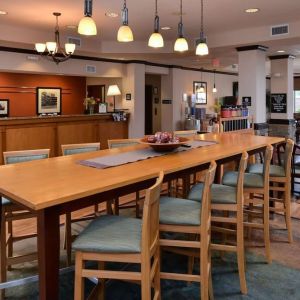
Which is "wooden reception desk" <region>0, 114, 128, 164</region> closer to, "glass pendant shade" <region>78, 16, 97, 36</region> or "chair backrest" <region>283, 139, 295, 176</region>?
"glass pendant shade" <region>78, 16, 97, 36</region>

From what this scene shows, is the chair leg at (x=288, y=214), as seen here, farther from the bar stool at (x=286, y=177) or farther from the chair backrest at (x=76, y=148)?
the chair backrest at (x=76, y=148)

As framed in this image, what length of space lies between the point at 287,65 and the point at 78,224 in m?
7.14

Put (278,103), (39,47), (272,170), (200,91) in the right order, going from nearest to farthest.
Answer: (272,170) → (39,47) → (278,103) → (200,91)

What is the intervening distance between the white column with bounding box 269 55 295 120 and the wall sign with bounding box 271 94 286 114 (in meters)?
0.08

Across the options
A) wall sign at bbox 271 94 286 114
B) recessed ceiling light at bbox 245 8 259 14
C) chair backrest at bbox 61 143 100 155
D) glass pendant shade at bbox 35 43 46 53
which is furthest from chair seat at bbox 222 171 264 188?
wall sign at bbox 271 94 286 114

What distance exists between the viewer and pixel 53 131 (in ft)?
23.4

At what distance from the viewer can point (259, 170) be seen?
146 inches

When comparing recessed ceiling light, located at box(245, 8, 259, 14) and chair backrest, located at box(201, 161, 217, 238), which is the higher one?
recessed ceiling light, located at box(245, 8, 259, 14)

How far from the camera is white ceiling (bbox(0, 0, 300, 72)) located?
501cm

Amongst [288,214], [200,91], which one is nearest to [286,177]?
[288,214]

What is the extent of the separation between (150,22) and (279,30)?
2265mm

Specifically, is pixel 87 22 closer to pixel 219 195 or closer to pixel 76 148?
pixel 76 148

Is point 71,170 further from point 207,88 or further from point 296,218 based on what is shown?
point 207,88

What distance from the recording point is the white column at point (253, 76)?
7.06m
